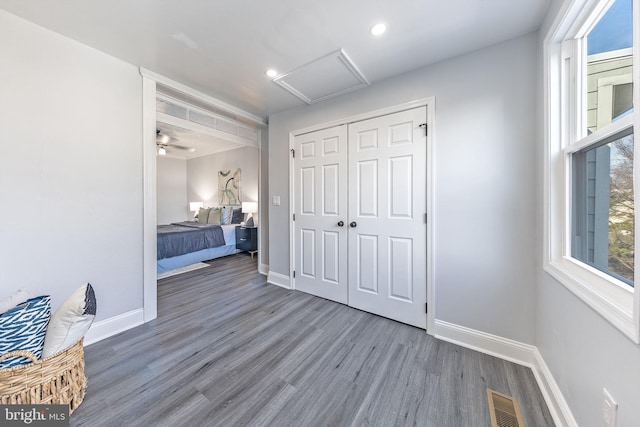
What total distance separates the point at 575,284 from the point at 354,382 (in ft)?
4.30

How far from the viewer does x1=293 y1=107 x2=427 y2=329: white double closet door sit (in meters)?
2.04

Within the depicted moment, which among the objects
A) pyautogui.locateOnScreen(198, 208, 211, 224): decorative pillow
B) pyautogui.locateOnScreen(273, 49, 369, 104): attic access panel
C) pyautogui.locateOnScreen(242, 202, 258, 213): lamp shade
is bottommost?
pyautogui.locateOnScreen(198, 208, 211, 224): decorative pillow

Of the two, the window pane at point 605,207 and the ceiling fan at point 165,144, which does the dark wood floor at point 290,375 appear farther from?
the ceiling fan at point 165,144

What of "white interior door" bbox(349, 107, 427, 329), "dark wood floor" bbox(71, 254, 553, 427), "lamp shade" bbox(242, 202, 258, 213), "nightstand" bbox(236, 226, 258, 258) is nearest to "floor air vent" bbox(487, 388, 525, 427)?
"dark wood floor" bbox(71, 254, 553, 427)

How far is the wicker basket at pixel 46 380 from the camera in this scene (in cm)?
104

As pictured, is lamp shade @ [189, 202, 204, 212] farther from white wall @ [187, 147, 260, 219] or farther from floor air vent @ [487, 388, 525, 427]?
floor air vent @ [487, 388, 525, 427]

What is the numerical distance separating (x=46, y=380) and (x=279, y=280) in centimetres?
217

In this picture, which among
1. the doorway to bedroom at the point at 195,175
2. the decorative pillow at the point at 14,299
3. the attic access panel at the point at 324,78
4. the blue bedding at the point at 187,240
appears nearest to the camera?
the decorative pillow at the point at 14,299

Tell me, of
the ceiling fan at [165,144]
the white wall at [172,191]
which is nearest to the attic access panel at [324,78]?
the ceiling fan at [165,144]

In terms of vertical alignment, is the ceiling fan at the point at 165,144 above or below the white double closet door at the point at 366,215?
above

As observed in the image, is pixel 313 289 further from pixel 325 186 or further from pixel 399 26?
pixel 399 26

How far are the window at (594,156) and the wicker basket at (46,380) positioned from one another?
7.91 ft

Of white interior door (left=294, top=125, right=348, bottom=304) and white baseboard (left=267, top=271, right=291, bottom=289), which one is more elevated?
white interior door (left=294, top=125, right=348, bottom=304)

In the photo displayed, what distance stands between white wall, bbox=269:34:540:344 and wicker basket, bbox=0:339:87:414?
249 centimetres
